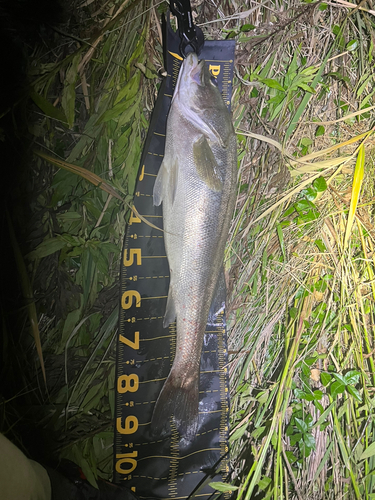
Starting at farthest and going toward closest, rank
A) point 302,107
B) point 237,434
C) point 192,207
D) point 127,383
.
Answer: point 302,107
point 237,434
point 127,383
point 192,207

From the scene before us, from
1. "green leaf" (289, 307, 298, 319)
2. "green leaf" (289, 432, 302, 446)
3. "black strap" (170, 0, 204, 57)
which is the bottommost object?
"green leaf" (289, 432, 302, 446)

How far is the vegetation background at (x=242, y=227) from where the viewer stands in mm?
1727

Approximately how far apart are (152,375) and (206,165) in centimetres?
120

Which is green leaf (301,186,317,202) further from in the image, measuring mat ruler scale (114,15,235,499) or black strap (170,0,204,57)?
black strap (170,0,204,57)

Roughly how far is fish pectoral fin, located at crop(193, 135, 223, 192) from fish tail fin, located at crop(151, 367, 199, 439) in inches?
40.7

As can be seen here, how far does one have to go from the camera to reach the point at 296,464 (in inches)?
74.4

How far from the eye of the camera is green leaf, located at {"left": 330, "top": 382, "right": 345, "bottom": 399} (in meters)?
1.85

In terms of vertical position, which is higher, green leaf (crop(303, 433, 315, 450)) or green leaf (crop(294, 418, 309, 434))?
green leaf (crop(294, 418, 309, 434))

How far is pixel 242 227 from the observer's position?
6.48ft

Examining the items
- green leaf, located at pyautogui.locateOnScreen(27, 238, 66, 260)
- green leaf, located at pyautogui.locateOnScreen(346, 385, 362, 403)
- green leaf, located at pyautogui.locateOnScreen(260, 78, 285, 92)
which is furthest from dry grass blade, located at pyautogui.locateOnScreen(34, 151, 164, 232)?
green leaf, located at pyautogui.locateOnScreen(346, 385, 362, 403)

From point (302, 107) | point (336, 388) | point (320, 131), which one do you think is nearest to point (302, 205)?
point (320, 131)

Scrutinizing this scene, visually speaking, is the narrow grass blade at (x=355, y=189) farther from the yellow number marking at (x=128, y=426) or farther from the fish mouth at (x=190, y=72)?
the yellow number marking at (x=128, y=426)

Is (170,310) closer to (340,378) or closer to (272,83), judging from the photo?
(340,378)

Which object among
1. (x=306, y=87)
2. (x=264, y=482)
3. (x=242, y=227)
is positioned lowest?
(x=264, y=482)
